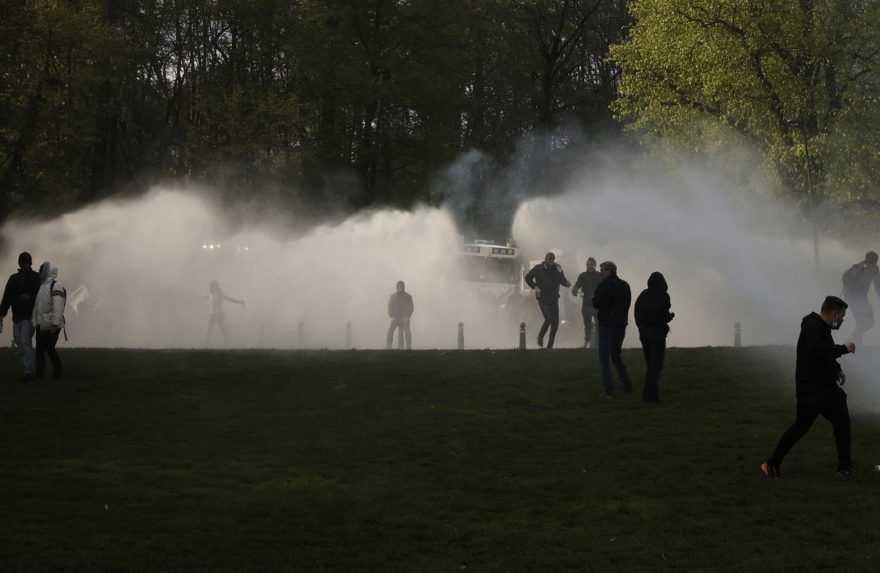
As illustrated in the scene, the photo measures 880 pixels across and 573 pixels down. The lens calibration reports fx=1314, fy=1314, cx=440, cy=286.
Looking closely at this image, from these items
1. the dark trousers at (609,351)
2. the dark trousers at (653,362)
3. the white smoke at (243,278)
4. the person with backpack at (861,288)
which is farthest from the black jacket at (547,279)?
the white smoke at (243,278)

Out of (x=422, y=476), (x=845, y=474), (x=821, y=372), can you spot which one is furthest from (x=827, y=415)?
(x=422, y=476)

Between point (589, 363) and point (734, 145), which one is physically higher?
point (734, 145)

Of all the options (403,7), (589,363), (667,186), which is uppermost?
(403,7)

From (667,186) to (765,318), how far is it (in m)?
5.17

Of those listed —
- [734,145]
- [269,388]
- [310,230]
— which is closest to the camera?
[269,388]

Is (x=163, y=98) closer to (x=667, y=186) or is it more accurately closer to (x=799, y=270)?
(x=667, y=186)

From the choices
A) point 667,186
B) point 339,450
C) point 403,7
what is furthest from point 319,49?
point 339,450

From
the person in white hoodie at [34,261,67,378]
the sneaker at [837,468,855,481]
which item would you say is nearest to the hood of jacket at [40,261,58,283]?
the person in white hoodie at [34,261,67,378]

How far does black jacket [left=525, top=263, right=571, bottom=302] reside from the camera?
2717cm

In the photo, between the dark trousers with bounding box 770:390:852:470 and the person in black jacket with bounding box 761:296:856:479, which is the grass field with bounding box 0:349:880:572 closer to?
the dark trousers with bounding box 770:390:852:470

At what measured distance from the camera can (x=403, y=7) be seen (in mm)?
60844

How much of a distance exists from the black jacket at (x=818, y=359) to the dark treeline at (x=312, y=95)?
39768 millimetres

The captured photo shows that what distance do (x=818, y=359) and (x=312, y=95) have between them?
165 ft

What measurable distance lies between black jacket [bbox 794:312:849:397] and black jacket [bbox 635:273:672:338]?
548 centimetres
